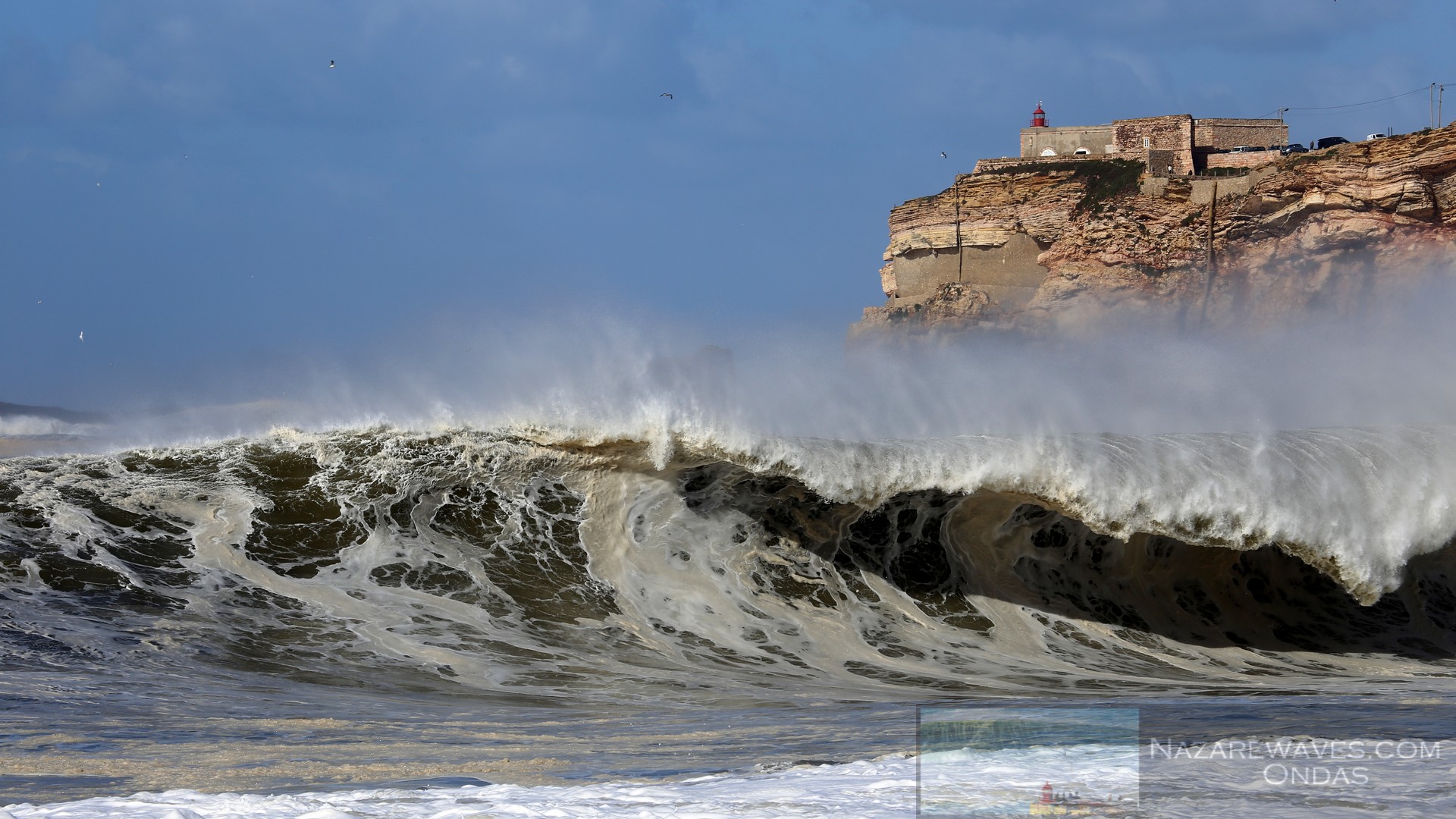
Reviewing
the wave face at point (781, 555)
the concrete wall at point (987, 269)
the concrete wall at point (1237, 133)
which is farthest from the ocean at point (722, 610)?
the concrete wall at point (1237, 133)

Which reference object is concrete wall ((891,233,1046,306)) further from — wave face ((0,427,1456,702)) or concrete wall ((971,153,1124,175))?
wave face ((0,427,1456,702))

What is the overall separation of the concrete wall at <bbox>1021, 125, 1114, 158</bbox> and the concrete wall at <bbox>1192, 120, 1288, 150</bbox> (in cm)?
327

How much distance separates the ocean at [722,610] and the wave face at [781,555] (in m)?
0.04

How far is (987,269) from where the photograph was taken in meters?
47.8

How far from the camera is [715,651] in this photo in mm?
9703

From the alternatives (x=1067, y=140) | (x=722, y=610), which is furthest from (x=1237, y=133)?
(x=722, y=610)

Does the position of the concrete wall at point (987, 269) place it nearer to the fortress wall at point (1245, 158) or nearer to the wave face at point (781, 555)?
the fortress wall at point (1245, 158)

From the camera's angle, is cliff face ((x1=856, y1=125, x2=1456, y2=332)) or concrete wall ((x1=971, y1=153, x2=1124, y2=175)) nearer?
cliff face ((x1=856, y1=125, x2=1456, y2=332))

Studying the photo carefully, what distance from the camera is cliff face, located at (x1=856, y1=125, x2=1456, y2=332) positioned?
3794cm

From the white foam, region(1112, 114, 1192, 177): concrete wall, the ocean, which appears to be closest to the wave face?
the ocean

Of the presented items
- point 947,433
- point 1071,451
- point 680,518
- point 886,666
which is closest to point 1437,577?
point 1071,451

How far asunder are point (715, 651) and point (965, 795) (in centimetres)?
488

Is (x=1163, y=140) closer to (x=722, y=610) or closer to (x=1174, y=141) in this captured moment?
(x=1174, y=141)

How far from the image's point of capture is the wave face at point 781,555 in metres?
9.62
